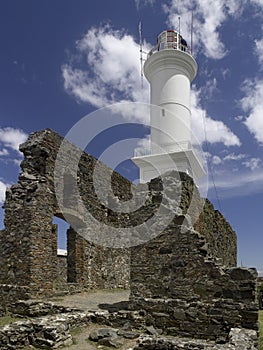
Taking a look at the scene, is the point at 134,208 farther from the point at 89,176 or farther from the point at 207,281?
the point at 89,176

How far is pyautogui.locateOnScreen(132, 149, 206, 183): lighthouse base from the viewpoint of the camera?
18.2 metres

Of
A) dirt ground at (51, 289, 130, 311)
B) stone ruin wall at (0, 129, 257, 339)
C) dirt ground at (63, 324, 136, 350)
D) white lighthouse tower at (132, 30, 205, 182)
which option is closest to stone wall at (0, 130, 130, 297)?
stone ruin wall at (0, 129, 257, 339)

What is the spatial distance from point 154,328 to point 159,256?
150 cm

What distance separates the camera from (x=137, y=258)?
798 cm

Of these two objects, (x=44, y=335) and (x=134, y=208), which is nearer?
(x=44, y=335)

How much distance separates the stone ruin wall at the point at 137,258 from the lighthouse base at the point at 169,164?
1.91m

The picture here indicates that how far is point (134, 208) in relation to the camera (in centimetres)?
841

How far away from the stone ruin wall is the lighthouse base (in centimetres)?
191

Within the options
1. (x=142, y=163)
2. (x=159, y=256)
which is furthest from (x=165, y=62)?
(x=159, y=256)

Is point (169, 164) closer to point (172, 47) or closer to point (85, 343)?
point (172, 47)

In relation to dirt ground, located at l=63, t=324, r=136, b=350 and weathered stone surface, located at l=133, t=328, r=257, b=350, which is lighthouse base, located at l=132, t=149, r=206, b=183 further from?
weathered stone surface, located at l=133, t=328, r=257, b=350

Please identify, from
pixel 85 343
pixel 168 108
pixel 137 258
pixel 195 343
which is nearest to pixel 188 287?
pixel 137 258

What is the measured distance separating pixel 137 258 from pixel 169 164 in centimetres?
1120

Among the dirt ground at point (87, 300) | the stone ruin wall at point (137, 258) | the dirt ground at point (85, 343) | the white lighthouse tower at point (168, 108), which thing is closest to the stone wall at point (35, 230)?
the stone ruin wall at point (137, 258)
